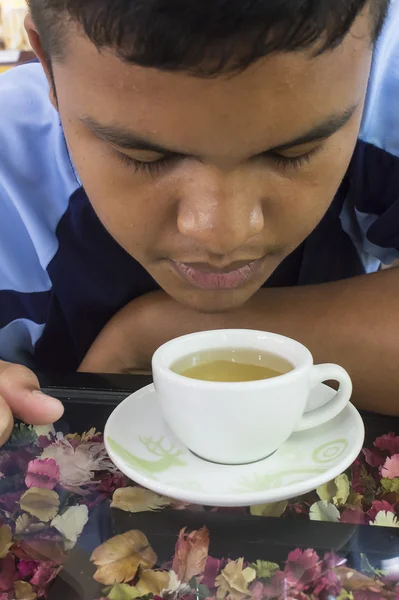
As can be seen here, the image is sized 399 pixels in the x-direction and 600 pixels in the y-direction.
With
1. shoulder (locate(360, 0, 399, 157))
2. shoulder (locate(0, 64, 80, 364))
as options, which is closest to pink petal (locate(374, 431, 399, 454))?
shoulder (locate(360, 0, 399, 157))

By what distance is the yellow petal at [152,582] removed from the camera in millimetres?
399

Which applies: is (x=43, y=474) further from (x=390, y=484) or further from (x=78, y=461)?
(x=390, y=484)

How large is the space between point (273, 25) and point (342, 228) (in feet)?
1.54

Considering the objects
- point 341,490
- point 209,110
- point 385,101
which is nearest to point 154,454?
point 341,490

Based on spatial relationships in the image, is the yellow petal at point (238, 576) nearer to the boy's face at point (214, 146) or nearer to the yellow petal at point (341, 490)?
the yellow petal at point (341, 490)

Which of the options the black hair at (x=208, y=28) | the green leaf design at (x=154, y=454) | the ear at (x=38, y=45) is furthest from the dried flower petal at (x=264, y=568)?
the ear at (x=38, y=45)

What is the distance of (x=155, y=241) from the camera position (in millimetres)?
556

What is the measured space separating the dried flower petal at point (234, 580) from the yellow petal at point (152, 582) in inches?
1.3

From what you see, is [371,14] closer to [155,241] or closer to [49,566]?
[155,241]

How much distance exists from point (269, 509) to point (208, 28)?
325 mm

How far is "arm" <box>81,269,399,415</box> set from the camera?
593mm

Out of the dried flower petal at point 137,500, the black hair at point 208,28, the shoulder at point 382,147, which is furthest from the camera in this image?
the shoulder at point 382,147

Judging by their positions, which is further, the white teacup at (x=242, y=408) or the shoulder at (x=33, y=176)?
the shoulder at (x=33, y=176)

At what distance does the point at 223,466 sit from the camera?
0.49 metres
